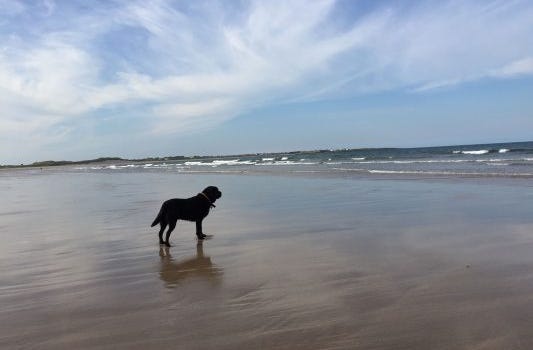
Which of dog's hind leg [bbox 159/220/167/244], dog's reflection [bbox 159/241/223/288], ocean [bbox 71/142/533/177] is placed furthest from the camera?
ocean [bbox 71/142/533/177]

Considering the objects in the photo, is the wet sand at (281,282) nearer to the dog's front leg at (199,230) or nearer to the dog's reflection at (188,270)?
the dog's reflection at (188,270)

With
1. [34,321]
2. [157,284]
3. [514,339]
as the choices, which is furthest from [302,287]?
[34,321]

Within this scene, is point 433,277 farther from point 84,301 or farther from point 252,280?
point 84,301

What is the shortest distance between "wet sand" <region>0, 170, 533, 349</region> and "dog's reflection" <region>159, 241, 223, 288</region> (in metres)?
0.02

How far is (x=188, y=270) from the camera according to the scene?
546 centimetres

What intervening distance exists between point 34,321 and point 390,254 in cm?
385

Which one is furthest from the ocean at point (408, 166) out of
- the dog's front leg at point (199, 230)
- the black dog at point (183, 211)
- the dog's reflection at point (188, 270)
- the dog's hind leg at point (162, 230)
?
the dog's reflection at point (188, 270)

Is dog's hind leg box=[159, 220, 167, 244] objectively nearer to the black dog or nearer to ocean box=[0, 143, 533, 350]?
the black dog

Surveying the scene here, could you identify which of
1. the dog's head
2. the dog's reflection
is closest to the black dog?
the dog's head

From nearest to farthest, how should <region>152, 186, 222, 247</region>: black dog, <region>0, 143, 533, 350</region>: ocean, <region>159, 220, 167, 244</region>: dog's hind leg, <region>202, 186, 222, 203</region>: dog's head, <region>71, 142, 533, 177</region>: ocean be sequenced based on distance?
<region>0, 143, 533, 350</region>: ocean < <region>159, 220, 167, 244</region>: dog's hind leg < <region>152, 186, 222, 247</region>: black dog < <region>202, 186, 222, 203</region>: dog's head < <region>71, 142, 533, 177</region>: ocean

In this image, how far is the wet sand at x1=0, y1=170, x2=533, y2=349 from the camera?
340cm

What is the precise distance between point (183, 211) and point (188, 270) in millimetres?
2090

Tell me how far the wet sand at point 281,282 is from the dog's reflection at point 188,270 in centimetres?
2

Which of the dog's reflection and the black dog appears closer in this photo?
the dog's reflection
